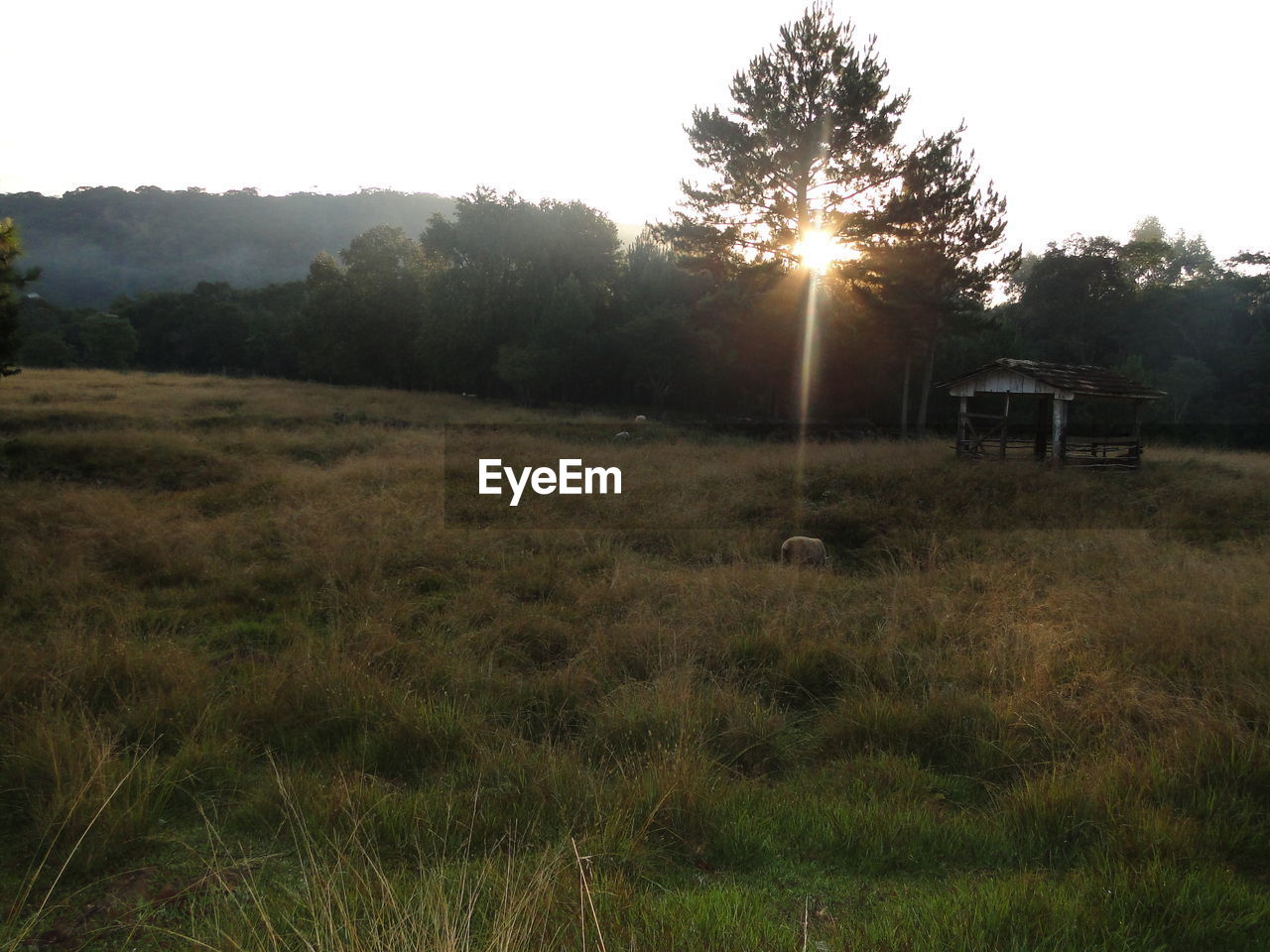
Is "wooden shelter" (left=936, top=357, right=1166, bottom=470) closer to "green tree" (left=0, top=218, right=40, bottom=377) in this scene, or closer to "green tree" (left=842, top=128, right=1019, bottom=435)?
"green tree" (left=842, top=128, right=1019, bottom=435)

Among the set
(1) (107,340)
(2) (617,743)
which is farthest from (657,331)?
(1) (107,340)

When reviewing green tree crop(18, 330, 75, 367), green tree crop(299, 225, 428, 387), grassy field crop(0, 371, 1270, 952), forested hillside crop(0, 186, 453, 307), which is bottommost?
grassy field crop(0, 371, 1270, 952)

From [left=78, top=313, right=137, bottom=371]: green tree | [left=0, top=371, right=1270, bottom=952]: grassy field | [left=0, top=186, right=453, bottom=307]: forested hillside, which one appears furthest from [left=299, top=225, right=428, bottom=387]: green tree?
[left=0, top=186, right=453, bottom=307]: forested hillside

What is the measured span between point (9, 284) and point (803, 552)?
52.4ft

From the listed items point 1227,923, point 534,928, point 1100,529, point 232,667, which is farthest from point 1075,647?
point 1100,529

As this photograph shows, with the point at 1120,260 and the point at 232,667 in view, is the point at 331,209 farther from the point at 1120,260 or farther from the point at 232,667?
the point at 232,667

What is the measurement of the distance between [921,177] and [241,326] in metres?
52.4

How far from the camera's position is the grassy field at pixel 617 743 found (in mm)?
2504

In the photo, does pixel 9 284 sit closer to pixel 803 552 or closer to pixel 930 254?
pixel 803 552

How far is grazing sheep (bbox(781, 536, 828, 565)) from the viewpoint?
895 cm

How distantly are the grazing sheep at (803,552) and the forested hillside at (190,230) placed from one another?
12086 cm

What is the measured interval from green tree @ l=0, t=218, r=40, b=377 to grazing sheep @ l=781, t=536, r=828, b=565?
1553 cm

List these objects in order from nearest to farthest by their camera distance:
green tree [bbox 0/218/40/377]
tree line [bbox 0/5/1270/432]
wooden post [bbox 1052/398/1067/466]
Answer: green tree [bbox 0/218/40/377] → wooden post [bbox 1052/398/1067/466] → tree line [bbox 0/5/1270/432]

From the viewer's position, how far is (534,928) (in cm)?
229
